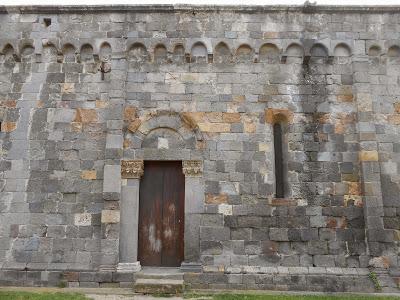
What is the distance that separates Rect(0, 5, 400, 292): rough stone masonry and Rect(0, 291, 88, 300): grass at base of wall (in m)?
0.60

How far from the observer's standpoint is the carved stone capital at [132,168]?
25.8 feet

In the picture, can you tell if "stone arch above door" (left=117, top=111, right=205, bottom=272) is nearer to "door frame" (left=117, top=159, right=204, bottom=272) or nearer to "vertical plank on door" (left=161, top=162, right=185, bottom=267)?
"door frame" (left=117, top=159, right=204, bottom=272)

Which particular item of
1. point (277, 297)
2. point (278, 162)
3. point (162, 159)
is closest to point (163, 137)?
point (162, 159)

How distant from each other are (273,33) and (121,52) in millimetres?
3077

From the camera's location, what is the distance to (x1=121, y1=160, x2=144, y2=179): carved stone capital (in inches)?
309

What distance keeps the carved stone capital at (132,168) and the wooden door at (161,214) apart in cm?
19

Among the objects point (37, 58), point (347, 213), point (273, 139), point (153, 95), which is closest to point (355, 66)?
point (273, 139)

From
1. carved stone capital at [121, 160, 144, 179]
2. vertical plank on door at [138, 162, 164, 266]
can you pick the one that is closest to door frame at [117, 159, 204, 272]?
carved stone capital at [121, 160, 144, 179]

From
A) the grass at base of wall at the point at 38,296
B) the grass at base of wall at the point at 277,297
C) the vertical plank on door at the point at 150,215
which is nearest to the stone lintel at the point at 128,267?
the vertical plank on door at the point at 150,215

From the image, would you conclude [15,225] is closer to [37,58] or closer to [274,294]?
[37,58]

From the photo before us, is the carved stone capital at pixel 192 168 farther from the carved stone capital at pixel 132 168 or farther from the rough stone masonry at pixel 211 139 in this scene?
the carved stone capital at pixel 132 168

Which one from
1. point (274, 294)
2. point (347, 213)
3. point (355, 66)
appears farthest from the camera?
point (355, 66)

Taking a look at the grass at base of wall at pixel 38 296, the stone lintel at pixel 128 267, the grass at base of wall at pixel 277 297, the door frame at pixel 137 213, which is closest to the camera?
the grass at base of wall at pixel 38 296

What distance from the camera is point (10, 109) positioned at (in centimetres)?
828
